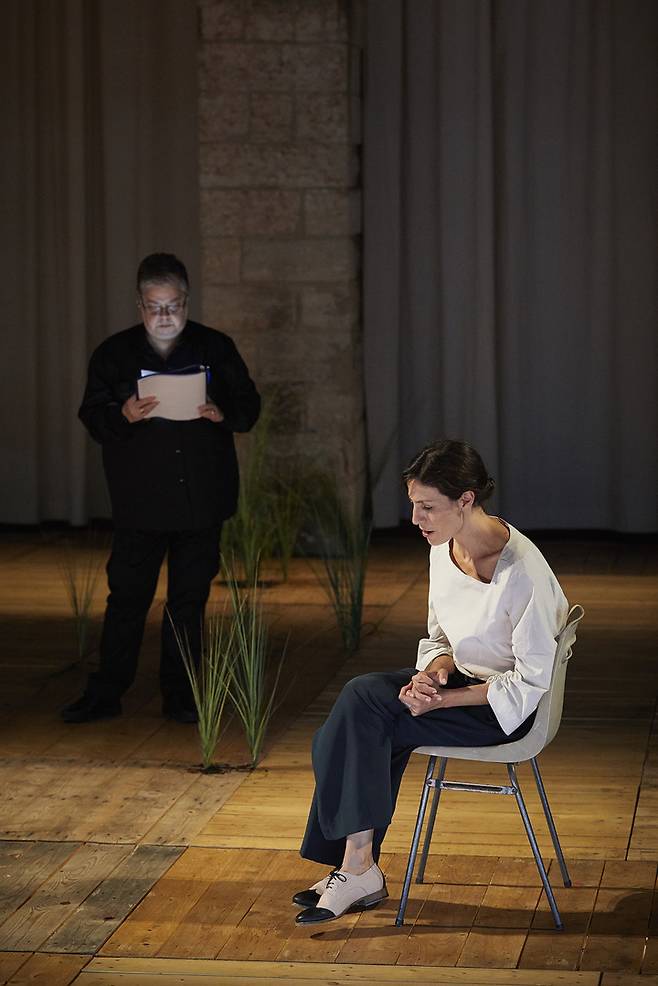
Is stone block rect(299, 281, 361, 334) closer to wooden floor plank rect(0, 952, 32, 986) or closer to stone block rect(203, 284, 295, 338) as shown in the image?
stone block rect(203, 284, 295, 338)

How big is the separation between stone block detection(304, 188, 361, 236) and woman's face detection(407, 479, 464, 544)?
4.97 m

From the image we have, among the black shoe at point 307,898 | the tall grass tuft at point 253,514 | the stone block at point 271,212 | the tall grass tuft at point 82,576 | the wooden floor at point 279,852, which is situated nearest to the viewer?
the wooden floor at point 279,852

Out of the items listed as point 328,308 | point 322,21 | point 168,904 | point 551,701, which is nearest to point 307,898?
point 168,904

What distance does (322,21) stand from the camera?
8.17 m

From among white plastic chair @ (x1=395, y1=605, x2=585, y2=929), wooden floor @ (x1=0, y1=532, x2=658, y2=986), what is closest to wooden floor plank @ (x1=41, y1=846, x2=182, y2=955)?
wooden floor @ (x1=0, y1=532, x2=658, y2=986)

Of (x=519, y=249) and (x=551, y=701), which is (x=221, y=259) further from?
(x=551, y=701)

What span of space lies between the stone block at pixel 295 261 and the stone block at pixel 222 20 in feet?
3.29

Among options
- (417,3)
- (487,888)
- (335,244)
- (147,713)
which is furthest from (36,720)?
(417,3)

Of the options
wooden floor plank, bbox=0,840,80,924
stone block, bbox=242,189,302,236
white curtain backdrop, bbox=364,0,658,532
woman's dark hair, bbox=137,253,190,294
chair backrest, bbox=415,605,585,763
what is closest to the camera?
chair backrest, bbox=415,605,585,763

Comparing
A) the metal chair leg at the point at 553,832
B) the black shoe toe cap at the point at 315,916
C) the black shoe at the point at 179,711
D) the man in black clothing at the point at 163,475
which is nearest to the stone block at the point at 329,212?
the man in black clothing at the point at 163,475

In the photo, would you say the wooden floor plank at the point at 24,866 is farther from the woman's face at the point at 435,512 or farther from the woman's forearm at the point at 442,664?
the woman's face at the point at 435,512

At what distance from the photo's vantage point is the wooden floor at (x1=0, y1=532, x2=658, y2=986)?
3.28m

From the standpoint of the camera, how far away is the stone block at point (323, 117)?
820 cm

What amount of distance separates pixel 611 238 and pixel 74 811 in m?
5.50
